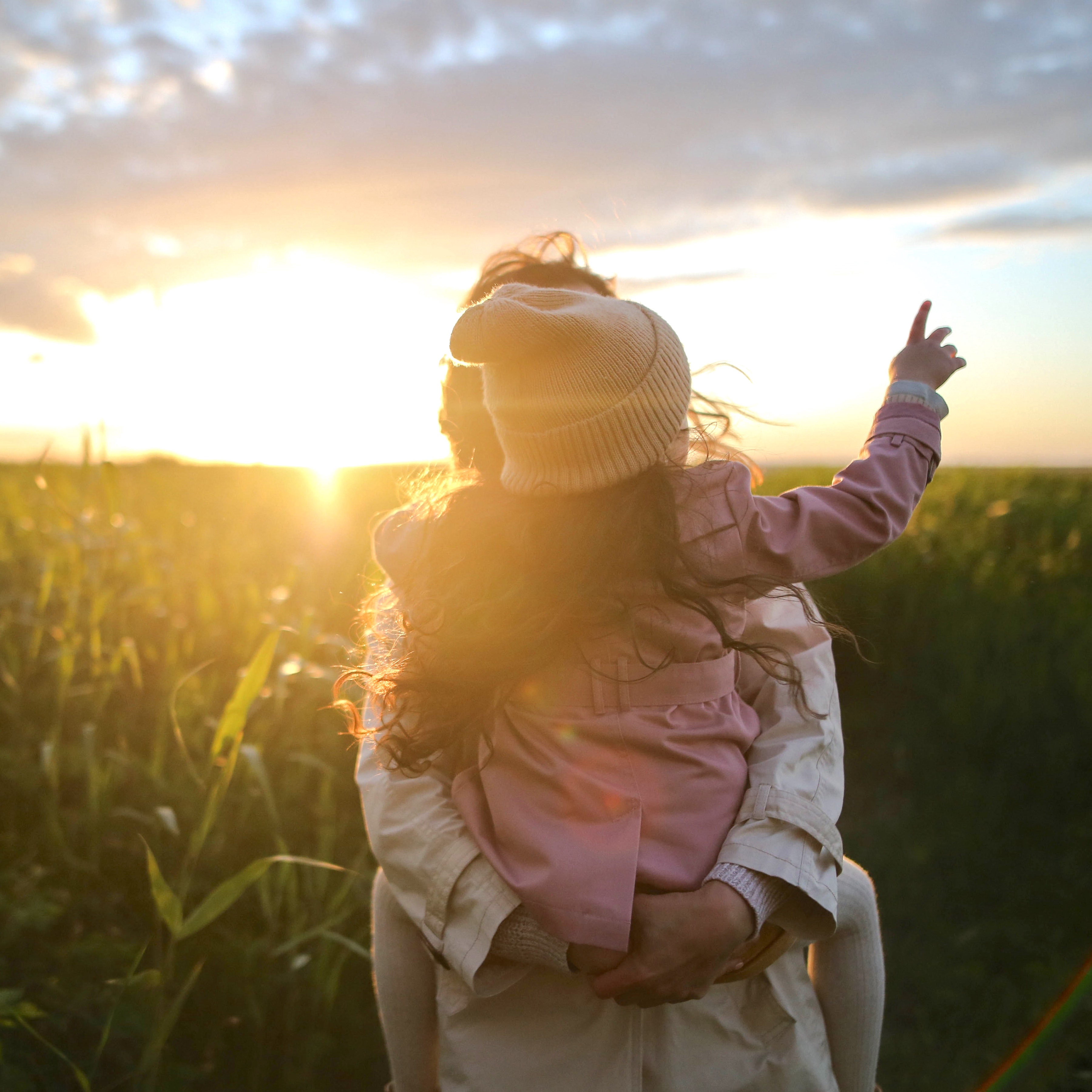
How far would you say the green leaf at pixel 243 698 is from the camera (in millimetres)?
1870

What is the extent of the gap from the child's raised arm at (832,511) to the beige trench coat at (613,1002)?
1.02ft

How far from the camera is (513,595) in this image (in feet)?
4.78

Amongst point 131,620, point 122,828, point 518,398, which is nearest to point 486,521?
point 518,398

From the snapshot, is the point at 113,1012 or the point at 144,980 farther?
the point at 144,980

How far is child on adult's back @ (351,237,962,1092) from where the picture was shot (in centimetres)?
138

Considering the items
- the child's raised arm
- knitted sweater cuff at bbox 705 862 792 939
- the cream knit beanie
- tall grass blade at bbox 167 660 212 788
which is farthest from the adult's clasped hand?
tall grass blade at bbox 167 660 212 788

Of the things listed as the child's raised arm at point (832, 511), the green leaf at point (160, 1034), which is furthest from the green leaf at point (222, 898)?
the child's raised arm at point (832, 511)

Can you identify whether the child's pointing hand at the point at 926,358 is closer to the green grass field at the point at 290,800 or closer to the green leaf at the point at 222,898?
the green grass field at the point at 290,800

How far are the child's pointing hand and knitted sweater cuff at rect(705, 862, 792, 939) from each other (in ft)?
3.07

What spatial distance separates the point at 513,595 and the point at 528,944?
0.55 metres

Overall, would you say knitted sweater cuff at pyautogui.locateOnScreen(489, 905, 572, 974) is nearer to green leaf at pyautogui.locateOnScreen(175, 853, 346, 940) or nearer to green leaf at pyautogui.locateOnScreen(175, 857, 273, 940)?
green leaf at pyautogui.locateOnScreen(175, 853, 346, 940)

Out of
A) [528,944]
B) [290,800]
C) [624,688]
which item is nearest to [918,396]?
[624,688]

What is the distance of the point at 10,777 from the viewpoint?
2.57m

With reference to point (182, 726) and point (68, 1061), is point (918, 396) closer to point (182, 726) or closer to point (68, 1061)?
point (68, 1061)
